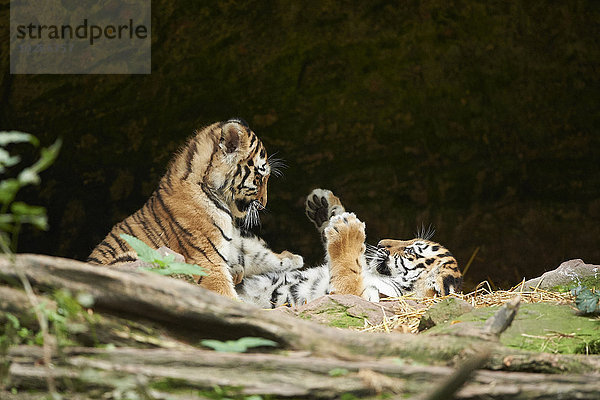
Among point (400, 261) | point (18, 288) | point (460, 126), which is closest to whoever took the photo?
point (18, 288)

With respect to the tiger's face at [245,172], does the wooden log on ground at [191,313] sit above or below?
below

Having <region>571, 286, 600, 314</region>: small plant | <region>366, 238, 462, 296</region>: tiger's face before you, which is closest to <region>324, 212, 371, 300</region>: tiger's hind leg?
<region>366, 238, 462, 296</region>: tiger's face

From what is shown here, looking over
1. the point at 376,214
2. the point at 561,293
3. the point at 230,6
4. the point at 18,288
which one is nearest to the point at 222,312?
the point at 18,288

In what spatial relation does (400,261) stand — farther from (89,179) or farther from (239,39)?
(89,179)

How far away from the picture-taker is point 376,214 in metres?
6.36

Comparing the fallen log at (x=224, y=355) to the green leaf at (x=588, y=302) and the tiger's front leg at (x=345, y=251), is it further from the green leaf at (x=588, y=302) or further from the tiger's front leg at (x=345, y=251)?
the tiger's front leg at (x=345, y=251)

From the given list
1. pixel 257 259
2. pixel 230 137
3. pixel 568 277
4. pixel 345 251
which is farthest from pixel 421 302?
pixel 230 137

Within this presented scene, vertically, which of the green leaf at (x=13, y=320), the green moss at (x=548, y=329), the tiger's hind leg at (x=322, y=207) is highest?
the tiger's hind leg at (x=322, y=207)

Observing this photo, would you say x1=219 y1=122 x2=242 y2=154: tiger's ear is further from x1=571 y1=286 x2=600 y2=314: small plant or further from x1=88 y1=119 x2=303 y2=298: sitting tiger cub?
x1=571 y1=286 x2=600 y2=314: small plant

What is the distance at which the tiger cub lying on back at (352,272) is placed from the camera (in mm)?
4785

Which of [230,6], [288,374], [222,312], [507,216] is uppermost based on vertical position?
[230,6]

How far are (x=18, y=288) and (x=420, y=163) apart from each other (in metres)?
4.79

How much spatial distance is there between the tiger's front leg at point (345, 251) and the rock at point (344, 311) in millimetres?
381

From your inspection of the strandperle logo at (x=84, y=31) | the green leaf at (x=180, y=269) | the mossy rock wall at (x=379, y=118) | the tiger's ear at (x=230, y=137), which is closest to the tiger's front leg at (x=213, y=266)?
the tiger's ear at (x=230, y=137)
